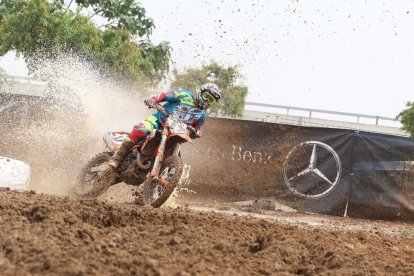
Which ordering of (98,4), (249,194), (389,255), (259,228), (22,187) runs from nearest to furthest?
1. (389,255)
2. (259,228)
3. (22,187)
4. (249,194)
5. (98,4)

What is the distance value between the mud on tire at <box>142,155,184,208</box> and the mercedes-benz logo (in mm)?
4080

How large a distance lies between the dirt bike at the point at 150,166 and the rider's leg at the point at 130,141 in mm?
73

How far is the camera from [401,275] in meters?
5.30

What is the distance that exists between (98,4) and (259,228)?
26937 mm

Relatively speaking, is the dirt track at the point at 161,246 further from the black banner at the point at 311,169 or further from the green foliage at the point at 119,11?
the green foliage at the point at 119,11

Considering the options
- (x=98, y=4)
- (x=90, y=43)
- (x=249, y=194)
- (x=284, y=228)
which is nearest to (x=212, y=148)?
(x=249, y=194)

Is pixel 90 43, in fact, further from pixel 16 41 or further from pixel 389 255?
pixel 389 255

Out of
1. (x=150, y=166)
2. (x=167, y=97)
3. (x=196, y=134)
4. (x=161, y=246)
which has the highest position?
(x=167, y=97)

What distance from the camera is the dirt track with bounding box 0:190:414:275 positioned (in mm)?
4254

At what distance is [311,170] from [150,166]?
4.05 metres

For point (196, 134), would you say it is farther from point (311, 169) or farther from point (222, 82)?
point (222, 82)

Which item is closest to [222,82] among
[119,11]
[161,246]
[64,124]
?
[119,11]

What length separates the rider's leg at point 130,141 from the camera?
1056 cm

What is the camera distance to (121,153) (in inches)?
420
